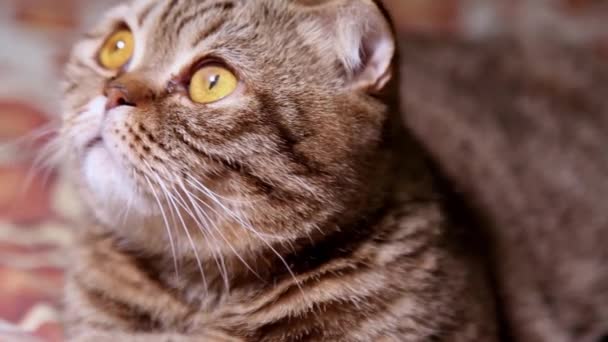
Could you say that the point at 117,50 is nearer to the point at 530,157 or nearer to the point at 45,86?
the point at 45,86

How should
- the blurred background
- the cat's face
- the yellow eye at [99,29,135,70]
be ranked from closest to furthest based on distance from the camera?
the cat's face, the yellow eye at [99,29,135,70], the blurred background

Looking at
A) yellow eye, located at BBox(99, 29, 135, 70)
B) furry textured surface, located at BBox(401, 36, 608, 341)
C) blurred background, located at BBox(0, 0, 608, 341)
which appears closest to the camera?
yellow eye, located at BBox(99, 29, 135, 70)

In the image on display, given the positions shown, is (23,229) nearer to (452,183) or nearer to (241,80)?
(241,80)

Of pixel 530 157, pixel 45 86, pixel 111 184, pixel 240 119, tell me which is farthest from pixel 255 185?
pixel 45 86

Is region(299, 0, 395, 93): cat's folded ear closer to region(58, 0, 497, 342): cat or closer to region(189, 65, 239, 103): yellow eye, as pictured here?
region(58, 0, 497, 342): cat

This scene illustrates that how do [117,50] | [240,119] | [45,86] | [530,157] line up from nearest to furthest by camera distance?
[240,119] → [117,50] → [530,157] → [45,86]

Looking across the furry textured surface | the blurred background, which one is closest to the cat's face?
the blurred background

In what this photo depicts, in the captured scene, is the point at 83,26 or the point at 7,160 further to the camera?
the point at 83,26

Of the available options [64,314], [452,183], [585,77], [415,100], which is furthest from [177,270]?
[585,77]
